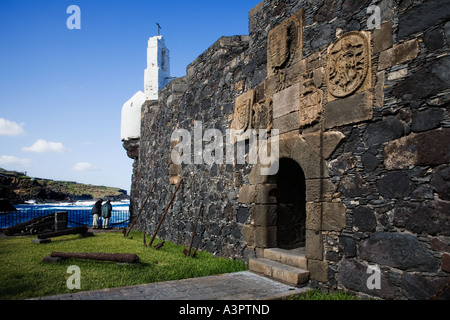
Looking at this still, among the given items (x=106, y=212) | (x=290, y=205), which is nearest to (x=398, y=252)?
(x=290, y=205)

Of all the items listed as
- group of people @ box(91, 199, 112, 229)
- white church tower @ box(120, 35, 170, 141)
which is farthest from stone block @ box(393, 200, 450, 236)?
group of people @ box(91, 199, 112, 229)

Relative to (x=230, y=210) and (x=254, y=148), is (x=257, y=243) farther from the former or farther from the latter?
(x=254, y=148)

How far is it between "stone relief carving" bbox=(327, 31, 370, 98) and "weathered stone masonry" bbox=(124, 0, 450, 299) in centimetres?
1

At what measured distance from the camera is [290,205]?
17.4 ft

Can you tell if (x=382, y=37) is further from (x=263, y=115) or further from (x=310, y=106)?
(x=263, y=115)

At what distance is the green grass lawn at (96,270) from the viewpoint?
412 centimetres

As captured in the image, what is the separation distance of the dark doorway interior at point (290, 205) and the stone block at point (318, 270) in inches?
45.0

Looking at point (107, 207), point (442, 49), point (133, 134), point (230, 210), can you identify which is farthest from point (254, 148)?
point (107, 207)

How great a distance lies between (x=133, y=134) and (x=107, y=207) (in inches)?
131

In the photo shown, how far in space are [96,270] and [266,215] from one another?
9.11 ft

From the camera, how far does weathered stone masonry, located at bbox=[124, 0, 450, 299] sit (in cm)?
289

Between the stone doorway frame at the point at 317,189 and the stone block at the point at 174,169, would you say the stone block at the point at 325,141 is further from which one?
the stone block at the point at 174,169

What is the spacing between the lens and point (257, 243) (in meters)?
5.09

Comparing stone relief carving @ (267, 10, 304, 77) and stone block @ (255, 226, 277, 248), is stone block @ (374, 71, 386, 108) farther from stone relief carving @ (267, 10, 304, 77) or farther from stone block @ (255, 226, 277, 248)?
stone block @ (255, 226, 277, 248)
